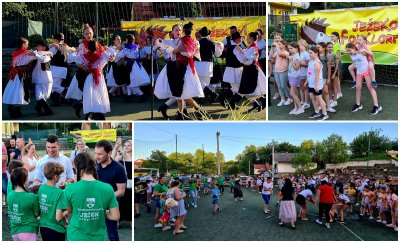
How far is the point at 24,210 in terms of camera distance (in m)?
5.11

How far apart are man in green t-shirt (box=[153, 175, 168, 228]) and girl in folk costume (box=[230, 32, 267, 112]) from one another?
226 centimetres

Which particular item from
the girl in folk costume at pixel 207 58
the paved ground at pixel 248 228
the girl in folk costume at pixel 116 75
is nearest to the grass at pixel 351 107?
the girl in folk costume at pixel 207 58

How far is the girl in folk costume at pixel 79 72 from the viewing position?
6.84 metres

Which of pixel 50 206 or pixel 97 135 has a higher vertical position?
pixel 97 135

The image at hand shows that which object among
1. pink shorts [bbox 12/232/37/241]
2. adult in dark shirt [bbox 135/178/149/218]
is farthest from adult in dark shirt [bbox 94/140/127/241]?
adult in dark shirt [bbox 135/178/149/218]

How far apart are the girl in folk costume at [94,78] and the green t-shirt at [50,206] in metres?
2.25

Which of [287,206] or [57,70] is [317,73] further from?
[57,70]

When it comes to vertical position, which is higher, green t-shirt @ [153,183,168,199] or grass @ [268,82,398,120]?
grass @ [268,82,398,120]

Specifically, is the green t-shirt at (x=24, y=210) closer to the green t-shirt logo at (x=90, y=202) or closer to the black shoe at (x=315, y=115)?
the green t-shirt logo at (x=90, y=202)

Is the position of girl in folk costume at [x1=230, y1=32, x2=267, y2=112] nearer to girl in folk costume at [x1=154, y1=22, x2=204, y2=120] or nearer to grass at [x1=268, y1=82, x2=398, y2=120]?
grass at [x1=268, y1=82, x2=398, y2=120]

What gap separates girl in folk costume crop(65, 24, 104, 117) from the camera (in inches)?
269

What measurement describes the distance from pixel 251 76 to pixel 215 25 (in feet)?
12.5

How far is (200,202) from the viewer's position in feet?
22.2

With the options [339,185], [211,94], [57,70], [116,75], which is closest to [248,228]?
[339,185]
